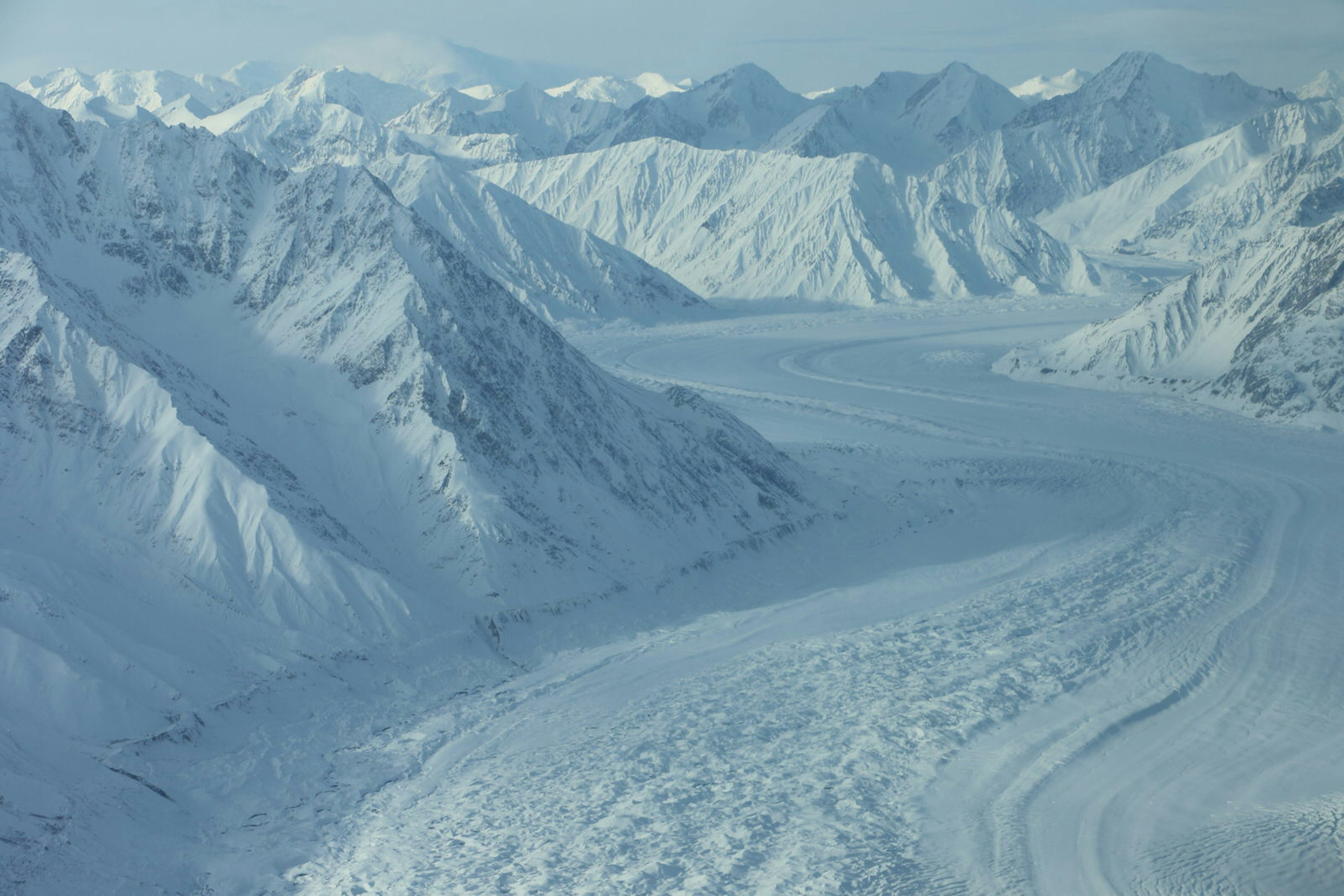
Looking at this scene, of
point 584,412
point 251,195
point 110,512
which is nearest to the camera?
point 110,512

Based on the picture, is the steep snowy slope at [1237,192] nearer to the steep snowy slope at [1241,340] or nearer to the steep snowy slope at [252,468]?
the steep snowy slope at [1241,340]

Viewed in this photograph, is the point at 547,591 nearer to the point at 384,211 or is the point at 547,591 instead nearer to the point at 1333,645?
the point at 384,211

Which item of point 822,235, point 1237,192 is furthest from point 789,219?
point 1237,192

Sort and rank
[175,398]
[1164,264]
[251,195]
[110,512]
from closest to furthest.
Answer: [110,512], [175,398], [251,195], [1164,264]

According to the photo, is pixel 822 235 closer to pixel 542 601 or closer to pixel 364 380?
pixel 364 380

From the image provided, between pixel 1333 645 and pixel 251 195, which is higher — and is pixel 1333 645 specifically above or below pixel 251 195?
below

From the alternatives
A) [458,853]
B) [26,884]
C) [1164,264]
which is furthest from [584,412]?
[1164,264]
